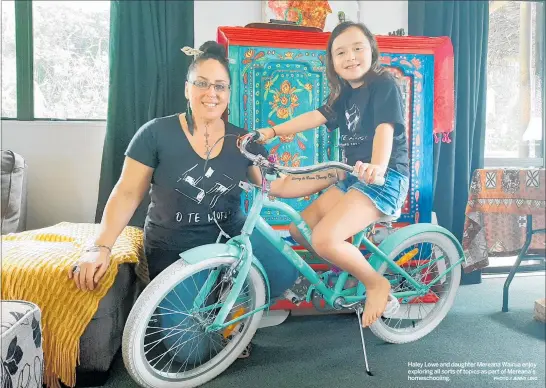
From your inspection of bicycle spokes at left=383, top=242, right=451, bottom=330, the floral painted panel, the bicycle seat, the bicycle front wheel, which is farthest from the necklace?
bicycle spokes at left=383, top=242, right=451, bottom=330

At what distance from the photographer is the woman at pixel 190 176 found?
1116mm

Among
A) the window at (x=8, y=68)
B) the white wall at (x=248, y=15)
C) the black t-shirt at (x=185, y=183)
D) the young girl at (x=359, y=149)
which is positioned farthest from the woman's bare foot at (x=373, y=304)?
the window at (x=8, y=68)

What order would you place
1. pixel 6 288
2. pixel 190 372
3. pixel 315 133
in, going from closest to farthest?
1. pixel 6 288
2. pixel 190 372
3. pixel 315 133

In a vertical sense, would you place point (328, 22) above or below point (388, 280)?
above

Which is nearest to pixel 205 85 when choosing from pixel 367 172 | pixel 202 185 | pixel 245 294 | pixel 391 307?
pixel 202 185

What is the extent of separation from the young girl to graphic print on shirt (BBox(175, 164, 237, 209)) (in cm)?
17

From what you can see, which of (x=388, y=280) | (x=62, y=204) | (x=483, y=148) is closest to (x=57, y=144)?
(x=62, y=204)

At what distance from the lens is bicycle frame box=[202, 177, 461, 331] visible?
45.8 inches

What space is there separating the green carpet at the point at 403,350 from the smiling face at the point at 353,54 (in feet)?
2.26

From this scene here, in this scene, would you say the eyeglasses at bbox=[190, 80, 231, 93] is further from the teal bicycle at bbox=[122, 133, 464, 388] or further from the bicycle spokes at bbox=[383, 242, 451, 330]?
the bicycle spokes at bbox=[383, 242, 451, 330]

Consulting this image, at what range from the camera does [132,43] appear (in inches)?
48.6

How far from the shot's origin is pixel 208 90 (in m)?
1.12

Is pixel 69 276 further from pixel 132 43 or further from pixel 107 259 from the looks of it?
pixel 132 43

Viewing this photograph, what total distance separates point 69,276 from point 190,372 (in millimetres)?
395
